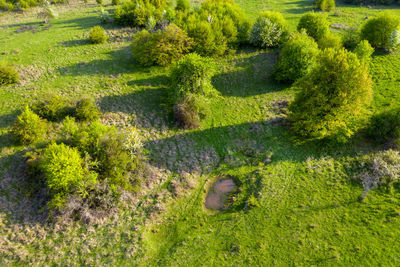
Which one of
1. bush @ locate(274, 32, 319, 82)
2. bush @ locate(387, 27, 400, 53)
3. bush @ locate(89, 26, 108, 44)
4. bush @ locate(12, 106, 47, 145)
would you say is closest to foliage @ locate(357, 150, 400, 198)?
bush @ locate(274, 32, 319, 82)

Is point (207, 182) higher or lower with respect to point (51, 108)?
lower

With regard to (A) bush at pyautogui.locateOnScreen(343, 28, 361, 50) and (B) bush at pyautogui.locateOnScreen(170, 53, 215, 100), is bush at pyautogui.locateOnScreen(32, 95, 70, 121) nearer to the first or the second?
(B) bush at pyautogui.locateOnScreen(170, 53, 215, 100)

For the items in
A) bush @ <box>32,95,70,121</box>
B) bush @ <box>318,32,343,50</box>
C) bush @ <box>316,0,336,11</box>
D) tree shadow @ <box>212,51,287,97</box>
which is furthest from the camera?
bush @ <box>316,0,336,11</box>

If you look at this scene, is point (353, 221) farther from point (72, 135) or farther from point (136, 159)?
point (72, 135)

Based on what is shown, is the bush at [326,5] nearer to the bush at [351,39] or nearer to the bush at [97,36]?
the bush at [351,39]

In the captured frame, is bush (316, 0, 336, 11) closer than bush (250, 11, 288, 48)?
No

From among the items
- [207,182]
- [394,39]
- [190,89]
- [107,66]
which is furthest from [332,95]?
[107,66]

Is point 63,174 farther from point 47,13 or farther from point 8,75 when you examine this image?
point 47,13
